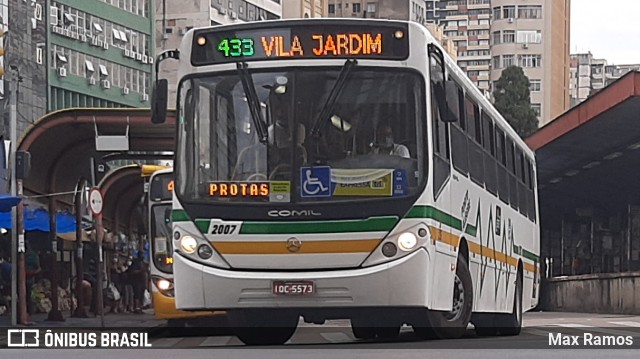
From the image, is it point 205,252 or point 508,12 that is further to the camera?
point 508,12

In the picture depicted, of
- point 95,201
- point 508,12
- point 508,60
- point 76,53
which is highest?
point 508,12

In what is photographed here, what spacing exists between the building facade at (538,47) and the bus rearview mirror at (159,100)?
135m

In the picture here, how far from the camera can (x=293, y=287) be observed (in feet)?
47.7

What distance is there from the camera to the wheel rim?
54.6ft

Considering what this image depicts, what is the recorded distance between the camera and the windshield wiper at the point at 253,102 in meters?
14.8

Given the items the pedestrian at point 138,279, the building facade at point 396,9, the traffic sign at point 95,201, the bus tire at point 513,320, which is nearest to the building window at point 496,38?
the building facade at point 396,9

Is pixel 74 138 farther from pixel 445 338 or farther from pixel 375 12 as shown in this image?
pixel 375 12

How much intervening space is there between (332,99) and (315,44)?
645mm

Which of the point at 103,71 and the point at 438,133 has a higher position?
the point at 103,71

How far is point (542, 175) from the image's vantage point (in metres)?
54.2

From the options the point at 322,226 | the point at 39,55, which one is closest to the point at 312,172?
the point at 322,226

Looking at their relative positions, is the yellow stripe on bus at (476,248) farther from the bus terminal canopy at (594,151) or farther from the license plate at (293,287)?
the bus terminal canopy at (594,151)

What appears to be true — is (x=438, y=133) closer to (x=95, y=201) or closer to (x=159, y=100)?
(x=159, y=100)

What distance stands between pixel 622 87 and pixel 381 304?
20748 mm
